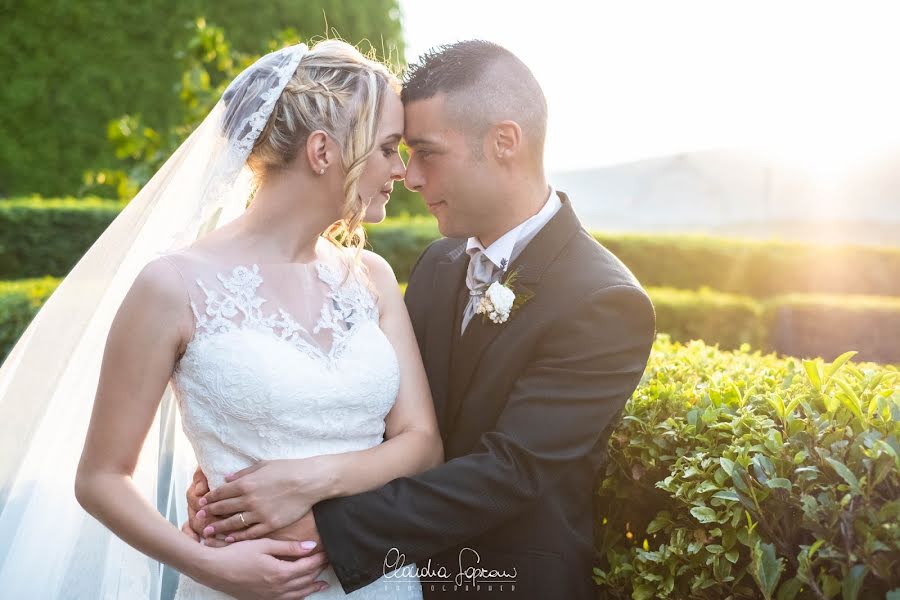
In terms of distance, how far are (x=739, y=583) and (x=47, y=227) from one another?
1218 cm

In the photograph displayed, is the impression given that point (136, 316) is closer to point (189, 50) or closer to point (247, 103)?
point (247, 103)

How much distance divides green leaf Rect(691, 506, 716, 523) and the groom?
1.34 feet

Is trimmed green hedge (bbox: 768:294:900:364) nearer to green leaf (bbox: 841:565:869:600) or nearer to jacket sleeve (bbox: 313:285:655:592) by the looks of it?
jacket sleeve (bbox: 313:285:655:592)

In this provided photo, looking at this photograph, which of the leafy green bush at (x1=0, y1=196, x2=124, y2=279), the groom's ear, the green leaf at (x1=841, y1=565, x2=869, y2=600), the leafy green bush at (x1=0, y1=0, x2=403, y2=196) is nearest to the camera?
the green leaf at (x1=841, y1=565, x2=869, y2=600)

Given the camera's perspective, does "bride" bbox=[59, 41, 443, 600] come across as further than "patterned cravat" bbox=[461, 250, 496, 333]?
No

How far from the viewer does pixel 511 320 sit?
111 inches

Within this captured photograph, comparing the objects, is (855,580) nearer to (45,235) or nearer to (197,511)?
(197,511)

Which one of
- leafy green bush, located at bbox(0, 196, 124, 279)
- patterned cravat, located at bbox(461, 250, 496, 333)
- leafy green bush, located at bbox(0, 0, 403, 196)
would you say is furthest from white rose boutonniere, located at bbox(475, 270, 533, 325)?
leafy green bush, located at bbox(0, 0, 403, 196)

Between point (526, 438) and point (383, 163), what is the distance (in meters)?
1.00

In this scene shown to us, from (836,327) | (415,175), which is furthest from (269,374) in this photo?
(836,327)

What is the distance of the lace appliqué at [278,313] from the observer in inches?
99.9

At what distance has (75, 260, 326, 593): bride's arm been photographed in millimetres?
2391

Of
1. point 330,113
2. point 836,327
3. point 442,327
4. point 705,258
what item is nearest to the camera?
point 330,113

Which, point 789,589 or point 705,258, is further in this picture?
point 705,258
